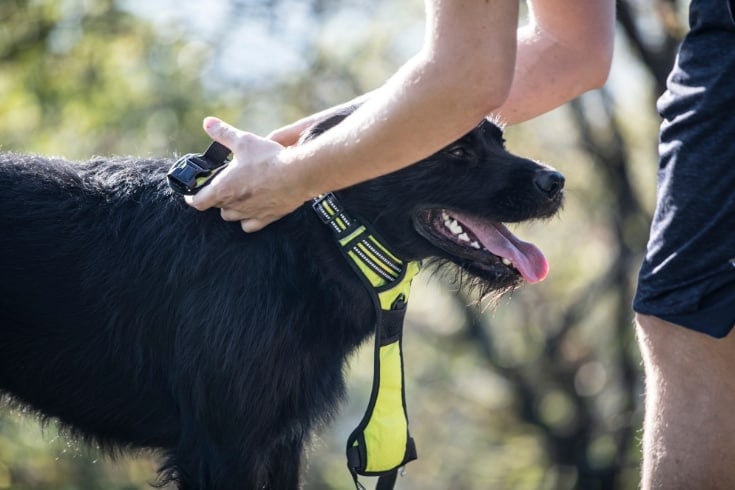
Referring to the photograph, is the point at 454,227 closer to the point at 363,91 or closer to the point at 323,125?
the point at 323,125

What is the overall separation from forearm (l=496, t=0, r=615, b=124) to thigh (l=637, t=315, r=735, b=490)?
1.06 meters

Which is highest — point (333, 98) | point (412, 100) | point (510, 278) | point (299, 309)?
point (333, 98)

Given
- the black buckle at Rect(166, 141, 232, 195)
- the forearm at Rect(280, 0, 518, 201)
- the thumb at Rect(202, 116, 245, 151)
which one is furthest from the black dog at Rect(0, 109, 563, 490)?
the forearm at Rect(280, 0, 518, 201)

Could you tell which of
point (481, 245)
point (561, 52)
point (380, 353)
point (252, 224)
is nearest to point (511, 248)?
point (481, 245)

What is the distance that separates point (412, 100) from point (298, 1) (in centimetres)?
787

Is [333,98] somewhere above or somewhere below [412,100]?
above

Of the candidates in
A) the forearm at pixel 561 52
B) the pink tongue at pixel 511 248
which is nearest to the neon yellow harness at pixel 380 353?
the pink tongue at pixel 511 248

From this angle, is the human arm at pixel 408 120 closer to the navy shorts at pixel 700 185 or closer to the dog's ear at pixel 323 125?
the dog's ear at pixel 323 125

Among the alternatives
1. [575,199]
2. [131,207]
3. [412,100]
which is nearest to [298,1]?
[575,199]

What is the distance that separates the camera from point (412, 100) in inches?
101

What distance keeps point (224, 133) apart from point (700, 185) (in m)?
1.43

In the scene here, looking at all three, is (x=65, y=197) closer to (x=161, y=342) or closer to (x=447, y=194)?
(x=161, y=342)

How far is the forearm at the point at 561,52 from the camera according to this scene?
325cm

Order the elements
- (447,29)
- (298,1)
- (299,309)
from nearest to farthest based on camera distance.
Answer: (447,29)
(299,309)
(298,1)
